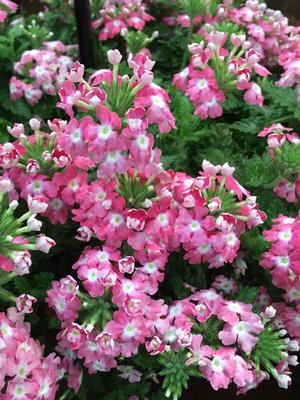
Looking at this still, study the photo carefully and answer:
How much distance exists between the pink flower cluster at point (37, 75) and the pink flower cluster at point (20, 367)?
67 cm

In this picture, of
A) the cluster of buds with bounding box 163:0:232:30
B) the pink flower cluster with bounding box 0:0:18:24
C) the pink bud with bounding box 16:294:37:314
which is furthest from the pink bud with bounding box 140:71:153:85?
the pink flower cluster with bounding box 0:0:18:24

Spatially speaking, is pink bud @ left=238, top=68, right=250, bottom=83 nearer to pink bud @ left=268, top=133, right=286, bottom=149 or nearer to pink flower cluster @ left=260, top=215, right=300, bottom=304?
pink bud @ left=268, top=133, right=286, bottom=149

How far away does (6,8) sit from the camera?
1.68m

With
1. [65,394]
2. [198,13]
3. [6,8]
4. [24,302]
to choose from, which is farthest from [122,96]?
[6,8]

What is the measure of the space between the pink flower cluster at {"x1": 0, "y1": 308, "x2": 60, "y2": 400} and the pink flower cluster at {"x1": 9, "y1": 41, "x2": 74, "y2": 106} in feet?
2.19

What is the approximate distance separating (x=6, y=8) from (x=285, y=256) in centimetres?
107

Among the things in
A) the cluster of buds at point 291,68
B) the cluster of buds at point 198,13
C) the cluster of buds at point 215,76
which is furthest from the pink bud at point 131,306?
the cluster of buds at point 198,13

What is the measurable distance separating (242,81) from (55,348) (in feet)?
2.03

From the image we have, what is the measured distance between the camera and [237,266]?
45.5 inches

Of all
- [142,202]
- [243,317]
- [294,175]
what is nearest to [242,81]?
[294,175]

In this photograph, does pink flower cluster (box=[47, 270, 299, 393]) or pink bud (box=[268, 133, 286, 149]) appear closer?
pink flower cluster (box=[47, 270, 299, 393])

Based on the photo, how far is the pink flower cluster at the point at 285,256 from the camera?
41.9 inches

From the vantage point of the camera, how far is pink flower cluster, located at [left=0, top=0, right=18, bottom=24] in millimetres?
1585

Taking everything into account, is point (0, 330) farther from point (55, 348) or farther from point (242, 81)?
point (242, 81)
